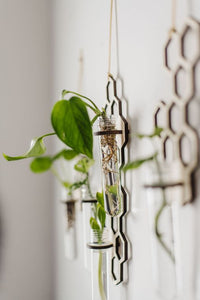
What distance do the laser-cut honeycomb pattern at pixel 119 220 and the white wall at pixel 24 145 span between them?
0.71 m

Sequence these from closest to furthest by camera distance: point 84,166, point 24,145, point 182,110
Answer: point 182,110
point 84,166
point 24,145

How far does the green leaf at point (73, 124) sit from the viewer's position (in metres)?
0.90

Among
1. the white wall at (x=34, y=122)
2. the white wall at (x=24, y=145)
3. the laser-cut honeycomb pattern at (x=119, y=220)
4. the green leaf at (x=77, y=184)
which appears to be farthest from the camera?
the white wall at (x=24, y=145)

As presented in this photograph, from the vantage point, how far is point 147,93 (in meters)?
0.90

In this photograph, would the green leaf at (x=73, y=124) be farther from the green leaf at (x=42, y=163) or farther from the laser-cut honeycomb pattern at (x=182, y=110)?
the laser-cut honeycomb pattern at (x=182, y=110)

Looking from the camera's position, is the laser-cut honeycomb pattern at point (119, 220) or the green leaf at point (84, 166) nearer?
the laser-cut honeycomb pattern at point (119, 220)

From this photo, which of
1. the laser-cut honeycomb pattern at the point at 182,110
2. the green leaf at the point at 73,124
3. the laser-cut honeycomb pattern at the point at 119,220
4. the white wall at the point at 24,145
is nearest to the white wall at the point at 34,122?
the white wall at the point at 24,145

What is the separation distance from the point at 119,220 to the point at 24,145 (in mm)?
790

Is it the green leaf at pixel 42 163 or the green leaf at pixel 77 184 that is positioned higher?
the green leaf at pixel 42 163

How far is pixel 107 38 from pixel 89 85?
20cm

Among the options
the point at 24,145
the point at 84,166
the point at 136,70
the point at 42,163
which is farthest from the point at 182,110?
the point at 24,145

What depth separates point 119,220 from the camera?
3.31ft

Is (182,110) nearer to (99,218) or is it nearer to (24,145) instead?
(99,218)

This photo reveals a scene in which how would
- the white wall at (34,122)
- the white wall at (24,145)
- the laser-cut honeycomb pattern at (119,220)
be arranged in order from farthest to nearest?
the white wall at (24,145), the white wall at (34,122), the laser-cut honeycomb pattern at (119,220)
